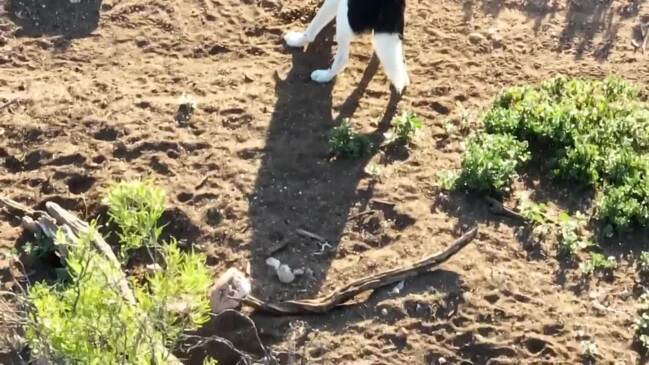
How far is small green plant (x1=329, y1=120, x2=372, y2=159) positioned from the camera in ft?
19.7

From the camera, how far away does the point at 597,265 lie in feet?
17.8

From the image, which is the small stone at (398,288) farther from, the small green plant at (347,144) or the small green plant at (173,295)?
the small green plant at (173,295)

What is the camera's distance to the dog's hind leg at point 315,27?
6.71 metres

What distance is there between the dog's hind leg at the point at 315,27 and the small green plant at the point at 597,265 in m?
2.53

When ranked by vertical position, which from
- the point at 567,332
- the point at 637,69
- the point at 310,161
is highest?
the point at 637,69

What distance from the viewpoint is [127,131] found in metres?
6.13

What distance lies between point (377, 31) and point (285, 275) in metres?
1.85

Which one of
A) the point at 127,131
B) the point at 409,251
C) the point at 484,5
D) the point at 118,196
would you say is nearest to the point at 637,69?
the point at 484,5

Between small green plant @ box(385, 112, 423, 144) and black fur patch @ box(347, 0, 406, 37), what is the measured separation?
577 mm

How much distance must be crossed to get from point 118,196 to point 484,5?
4.15m

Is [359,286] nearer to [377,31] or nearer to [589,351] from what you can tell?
[589,351]

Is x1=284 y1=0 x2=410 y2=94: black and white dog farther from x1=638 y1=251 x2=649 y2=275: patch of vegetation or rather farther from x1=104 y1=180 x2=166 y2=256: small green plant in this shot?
x1=104 y1=180 x2=166 y2=256: small green plant

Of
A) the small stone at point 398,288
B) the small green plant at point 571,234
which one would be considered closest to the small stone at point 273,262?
the small stone at point 398,288

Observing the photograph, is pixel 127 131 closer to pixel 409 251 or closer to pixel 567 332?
pixel 409 251
